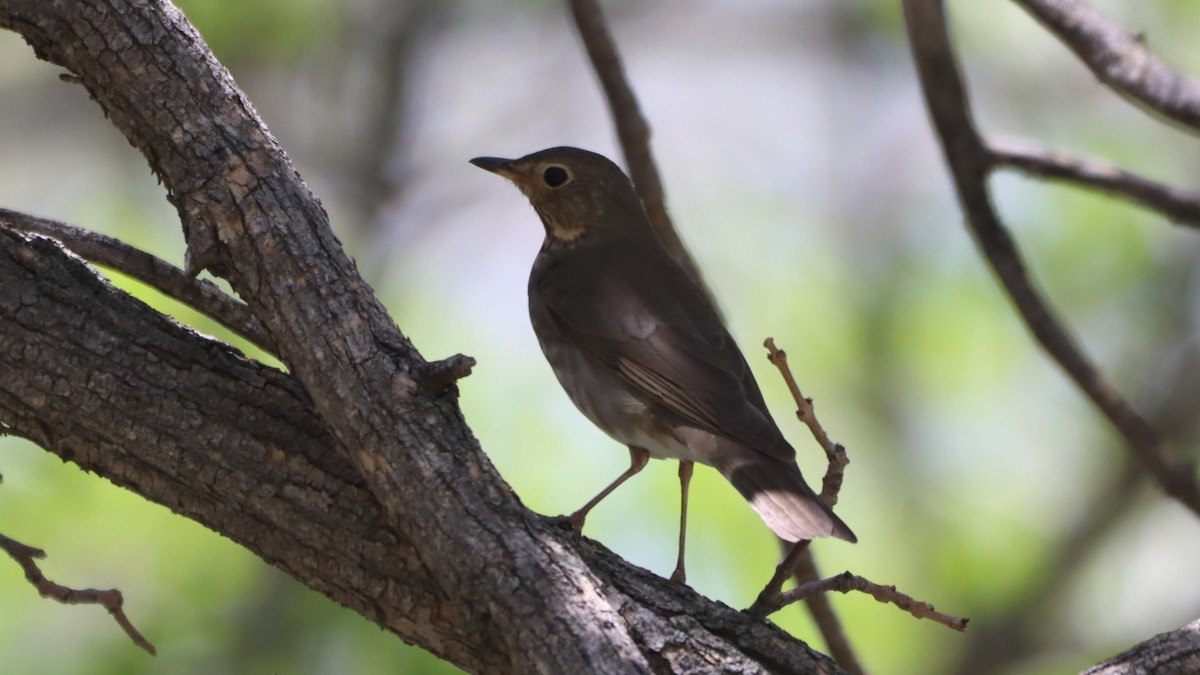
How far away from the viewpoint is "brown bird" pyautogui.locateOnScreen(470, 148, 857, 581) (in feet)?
14.8

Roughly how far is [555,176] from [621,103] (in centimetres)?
81

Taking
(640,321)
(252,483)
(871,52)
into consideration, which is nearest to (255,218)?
(252,483)

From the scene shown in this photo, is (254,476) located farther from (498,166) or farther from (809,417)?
(498,166)

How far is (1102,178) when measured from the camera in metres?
4.52

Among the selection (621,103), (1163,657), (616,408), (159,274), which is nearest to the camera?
(1163,657)

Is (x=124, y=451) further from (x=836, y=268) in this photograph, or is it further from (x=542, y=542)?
(x=836, y=268)

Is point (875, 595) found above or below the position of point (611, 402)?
below

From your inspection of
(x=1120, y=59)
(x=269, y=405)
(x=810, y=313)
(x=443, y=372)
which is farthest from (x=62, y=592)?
(x=810, y=313)

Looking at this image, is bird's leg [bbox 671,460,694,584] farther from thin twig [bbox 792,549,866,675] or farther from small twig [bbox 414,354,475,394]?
small twig [bbox 414,354,475,394]

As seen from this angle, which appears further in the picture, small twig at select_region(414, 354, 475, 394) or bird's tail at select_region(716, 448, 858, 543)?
bird's tail at select_region(716, 448, 858, 543)

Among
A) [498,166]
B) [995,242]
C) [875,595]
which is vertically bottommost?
[875,595]

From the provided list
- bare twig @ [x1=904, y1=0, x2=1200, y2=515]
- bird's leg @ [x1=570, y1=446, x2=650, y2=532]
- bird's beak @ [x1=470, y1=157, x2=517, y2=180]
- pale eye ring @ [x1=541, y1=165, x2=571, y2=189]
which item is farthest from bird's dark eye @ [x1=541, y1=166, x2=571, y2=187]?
bare twig @ [x1=904, y1=0, x2=1200, y2=515]

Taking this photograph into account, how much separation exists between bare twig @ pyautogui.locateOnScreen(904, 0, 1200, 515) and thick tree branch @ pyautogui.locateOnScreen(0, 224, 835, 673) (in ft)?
3.73

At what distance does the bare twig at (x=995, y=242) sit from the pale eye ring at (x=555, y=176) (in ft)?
5.86
